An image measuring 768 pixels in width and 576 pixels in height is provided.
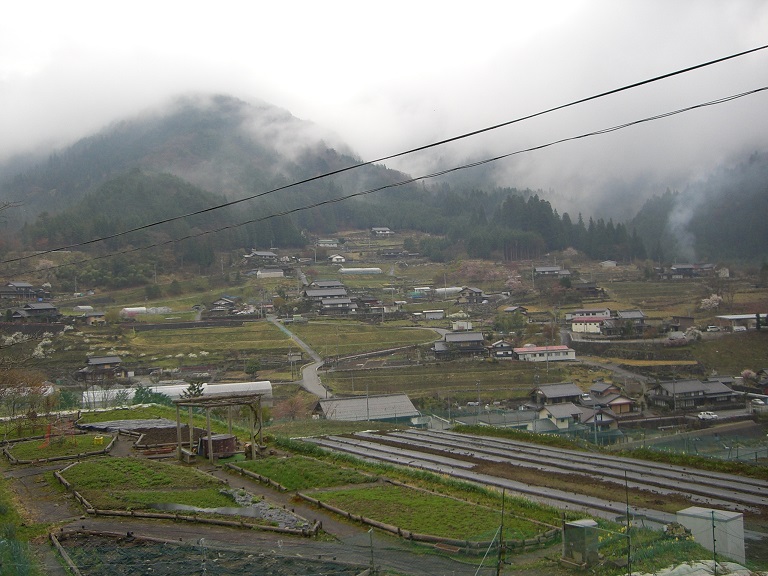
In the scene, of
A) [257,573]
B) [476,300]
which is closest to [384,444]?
[257,573]

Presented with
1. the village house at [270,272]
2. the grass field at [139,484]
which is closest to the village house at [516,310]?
the village house at [270,272]

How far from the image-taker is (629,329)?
133ft

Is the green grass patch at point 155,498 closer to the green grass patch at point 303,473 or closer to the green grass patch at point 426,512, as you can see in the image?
the green grass patch at point 303,473

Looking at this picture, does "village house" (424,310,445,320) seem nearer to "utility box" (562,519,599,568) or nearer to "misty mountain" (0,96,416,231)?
"misty mountain" (0,96,416,231)

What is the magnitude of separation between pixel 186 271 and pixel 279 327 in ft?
63.4

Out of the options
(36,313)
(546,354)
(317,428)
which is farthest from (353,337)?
(317,428)

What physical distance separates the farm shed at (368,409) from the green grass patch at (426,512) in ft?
50.4

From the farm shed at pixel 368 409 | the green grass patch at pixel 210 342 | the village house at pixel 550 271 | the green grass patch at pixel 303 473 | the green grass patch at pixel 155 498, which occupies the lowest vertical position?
the farm shed at pixel 368 409

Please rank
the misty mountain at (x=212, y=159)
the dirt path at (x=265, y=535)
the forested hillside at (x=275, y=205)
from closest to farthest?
the dirt path at (x=265, y=535)
the forested hillside at (x=275, y=205)
the misty mountain at (x=212, y=159)

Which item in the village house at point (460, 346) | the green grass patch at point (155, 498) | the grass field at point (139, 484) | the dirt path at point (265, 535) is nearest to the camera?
the dirt path at point (265, 535)

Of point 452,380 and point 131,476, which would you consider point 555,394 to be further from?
point 131,476

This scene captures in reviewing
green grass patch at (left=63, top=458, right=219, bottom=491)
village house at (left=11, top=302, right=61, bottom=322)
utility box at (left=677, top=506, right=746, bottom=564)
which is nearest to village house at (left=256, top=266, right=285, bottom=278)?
village house at (left=11, top=302, right=61, bottom=322)

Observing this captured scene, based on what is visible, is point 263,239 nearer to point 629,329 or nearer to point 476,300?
point 476,300

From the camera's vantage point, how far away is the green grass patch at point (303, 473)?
12008 millimetres
